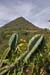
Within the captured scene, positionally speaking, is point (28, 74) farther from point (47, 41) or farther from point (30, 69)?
point (47, 41)

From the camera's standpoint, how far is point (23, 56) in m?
5.86

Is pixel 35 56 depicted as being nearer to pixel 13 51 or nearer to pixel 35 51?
pixel 35 51

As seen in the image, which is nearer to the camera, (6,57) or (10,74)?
(10,74)

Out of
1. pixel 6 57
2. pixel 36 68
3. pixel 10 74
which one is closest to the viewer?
pixel 36 68

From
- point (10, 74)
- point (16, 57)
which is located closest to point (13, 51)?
point (16, 57)

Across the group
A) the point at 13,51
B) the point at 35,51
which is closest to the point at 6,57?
the point at 13,51

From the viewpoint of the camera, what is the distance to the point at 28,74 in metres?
5.57

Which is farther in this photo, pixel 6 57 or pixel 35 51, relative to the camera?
pixel 6 57

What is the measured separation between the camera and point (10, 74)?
5.88 metres

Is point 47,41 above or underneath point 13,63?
above

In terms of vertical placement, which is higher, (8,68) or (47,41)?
(47,41)

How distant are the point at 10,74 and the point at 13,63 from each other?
210 millimetres

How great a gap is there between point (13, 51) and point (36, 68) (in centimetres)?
94

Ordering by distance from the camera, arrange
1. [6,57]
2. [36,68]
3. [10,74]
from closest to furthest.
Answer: [36,68] < [10,74] < [6,57]
